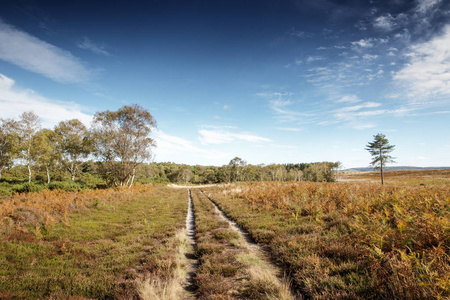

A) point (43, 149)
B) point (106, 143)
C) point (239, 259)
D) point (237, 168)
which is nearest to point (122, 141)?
point (106, 143)

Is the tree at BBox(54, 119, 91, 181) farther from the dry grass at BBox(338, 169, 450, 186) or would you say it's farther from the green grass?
the dry grass at BBox(338, 169, 450, 186)

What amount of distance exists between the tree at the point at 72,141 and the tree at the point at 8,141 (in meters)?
6.09

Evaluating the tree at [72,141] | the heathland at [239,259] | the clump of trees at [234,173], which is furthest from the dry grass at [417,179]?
the tree at [72,141]

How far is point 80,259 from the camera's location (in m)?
6.91

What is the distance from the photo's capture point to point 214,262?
6.25 m

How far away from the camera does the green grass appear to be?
496 cm

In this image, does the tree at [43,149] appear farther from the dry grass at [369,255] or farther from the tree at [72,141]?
the dry grass at [369,255]

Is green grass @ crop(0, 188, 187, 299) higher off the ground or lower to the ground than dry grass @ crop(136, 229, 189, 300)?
lower

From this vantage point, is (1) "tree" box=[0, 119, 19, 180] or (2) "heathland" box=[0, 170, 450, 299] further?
(1) "tree" box=[0, 119, 19, 180]

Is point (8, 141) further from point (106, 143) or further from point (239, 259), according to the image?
point (239, 259)

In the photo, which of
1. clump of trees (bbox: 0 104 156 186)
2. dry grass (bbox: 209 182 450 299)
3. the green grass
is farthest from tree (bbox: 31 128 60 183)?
dry grass (bbox: 209 182 450 299)

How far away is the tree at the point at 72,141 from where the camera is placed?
127ft

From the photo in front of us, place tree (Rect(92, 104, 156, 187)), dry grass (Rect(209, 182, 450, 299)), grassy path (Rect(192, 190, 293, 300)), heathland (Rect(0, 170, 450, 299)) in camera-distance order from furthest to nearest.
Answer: tree (Rect(92, 104, 156, 187)), grassy path (Rect(192, 190, 293, 300)), heathland (Rect(0, 170, 450, 299)), dry grass (Rect(209, 182, 450, 299))

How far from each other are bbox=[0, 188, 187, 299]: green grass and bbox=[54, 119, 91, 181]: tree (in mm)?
35444
